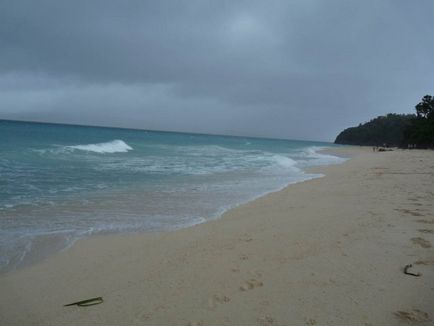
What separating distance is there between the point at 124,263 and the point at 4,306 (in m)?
1.56

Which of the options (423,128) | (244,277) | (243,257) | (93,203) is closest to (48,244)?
(93,203)

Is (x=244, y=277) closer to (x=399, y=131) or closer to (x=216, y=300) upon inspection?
(x=216, y=300)

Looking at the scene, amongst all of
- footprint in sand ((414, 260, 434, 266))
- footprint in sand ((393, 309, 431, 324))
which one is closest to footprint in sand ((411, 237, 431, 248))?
footprint in sand ((414, 260, 434, 266))

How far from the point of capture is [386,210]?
7.21 m

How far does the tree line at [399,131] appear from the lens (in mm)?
60944

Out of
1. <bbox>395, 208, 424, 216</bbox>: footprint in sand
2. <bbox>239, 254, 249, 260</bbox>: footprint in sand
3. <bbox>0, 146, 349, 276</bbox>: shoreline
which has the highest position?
<bbox>395, 208, 424, 216</bbox>: footprint in sand

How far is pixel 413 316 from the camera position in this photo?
116 inches

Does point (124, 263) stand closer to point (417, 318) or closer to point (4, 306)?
point (4, 306)

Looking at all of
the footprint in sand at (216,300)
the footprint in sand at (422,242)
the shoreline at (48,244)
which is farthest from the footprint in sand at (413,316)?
the shoreline at (48,244)

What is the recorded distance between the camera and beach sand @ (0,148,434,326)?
3.05m

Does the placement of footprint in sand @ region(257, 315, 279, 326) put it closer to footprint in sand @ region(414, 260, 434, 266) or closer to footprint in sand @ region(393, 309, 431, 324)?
footprint in sand @ region(393, 309, 431, 324)

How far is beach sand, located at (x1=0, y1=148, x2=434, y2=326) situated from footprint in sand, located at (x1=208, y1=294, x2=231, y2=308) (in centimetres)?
1

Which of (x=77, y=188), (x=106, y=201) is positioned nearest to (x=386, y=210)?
(x=106, y=201)

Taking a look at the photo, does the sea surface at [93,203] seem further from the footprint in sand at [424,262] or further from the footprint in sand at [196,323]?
the footprint in sand at [424,262]
